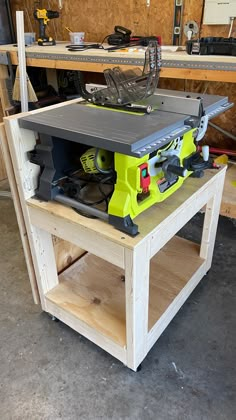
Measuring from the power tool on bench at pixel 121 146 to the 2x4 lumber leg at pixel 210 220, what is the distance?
216 mm

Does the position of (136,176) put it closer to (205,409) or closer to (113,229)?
(113,229)

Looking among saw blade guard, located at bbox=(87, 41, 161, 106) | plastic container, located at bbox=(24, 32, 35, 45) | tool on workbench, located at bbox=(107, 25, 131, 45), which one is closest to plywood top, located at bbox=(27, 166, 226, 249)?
saw blade guard, located at bbox=(87, 41, 161, 106)

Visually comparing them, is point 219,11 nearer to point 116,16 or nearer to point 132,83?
point 116,16

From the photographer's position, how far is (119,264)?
0.93m

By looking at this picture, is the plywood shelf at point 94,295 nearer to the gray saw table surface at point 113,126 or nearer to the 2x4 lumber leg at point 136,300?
the 2x4 lumber leg at point 136,300

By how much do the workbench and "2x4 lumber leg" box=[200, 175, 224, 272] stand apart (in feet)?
1.87

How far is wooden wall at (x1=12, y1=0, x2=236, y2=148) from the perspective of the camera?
221cm

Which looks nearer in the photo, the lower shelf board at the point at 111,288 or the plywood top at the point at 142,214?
the plywood top at the point at 142,214

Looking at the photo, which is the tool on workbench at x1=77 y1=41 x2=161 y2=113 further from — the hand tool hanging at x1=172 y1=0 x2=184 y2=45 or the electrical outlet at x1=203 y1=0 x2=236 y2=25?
the hand tool hanging at x1=172 y1=0 x2=184 y2=45

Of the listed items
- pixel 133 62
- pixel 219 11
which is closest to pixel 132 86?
pixel 133 62

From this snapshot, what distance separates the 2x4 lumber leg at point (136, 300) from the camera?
89 cm

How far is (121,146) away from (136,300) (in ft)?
1.51

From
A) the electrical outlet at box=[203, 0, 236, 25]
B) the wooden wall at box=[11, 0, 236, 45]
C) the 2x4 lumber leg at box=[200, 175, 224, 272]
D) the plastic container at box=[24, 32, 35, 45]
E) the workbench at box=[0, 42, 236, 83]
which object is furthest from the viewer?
the plastic container at box=[24, 32, 35, 45]

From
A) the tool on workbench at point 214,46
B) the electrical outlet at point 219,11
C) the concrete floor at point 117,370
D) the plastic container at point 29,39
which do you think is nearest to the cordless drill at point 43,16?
the plastic container at point 29,39
